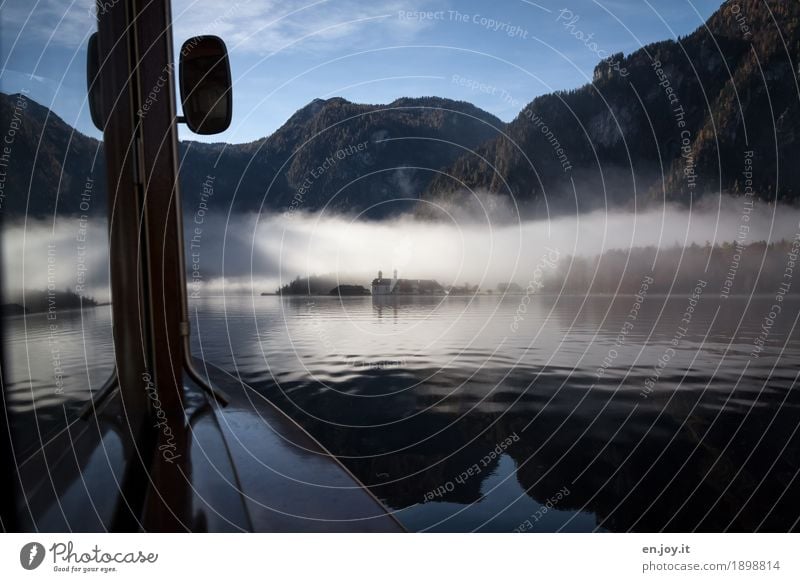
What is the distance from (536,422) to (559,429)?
1.69 feet

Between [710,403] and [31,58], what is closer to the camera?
[31,58]

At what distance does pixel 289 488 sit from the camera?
128 cm

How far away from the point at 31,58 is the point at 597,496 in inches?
188

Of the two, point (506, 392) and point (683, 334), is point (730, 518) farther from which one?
point (683, 334)

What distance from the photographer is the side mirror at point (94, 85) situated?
144 centimetres

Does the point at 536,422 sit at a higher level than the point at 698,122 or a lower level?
lower

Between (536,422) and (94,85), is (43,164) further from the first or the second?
(536,422)

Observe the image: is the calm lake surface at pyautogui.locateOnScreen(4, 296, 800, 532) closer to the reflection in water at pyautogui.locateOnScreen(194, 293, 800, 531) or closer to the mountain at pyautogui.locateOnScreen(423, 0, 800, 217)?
the reflection in water at pyautogui.locateOnScreen(194, 293, 800, 531)

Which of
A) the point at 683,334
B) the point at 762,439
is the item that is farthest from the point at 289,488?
the point at 683,334
